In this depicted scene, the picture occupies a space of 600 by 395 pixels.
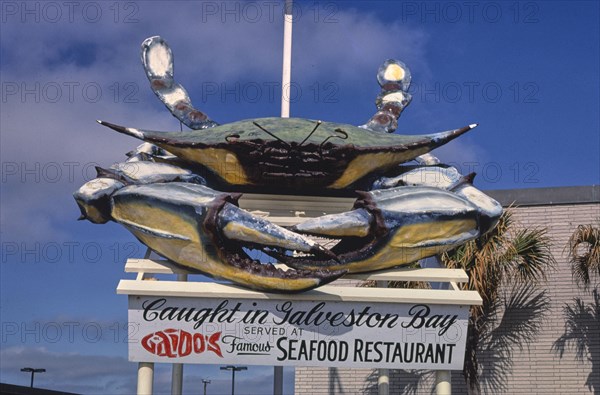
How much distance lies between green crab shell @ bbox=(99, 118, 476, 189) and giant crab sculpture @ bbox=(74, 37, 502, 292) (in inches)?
0.5

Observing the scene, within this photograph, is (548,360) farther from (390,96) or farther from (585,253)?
(390,96)

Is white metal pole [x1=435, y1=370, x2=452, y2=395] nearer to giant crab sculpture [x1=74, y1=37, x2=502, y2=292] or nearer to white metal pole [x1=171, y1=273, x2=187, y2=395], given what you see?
giant crab sculpture [x1=74, y1=37, x2=502, y2=292]

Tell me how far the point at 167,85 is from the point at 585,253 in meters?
8.91

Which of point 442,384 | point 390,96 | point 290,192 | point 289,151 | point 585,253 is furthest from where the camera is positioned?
point 585,253

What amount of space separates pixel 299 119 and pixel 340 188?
3.55ft

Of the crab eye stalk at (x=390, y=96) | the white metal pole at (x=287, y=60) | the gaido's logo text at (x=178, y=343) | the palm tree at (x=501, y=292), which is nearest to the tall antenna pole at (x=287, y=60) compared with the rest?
the white metal pole at (x=287, y=60)

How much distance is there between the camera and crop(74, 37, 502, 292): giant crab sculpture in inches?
422

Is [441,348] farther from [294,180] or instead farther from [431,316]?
[294,180]

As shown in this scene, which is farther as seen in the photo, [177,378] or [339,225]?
[177,378]

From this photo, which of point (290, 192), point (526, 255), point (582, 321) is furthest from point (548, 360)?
point (290, 192)

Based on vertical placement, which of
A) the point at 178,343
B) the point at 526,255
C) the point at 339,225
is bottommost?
the point at 178,343

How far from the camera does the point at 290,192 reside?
12258 mm

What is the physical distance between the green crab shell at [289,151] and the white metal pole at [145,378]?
248 centimetres

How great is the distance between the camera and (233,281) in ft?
35.7
